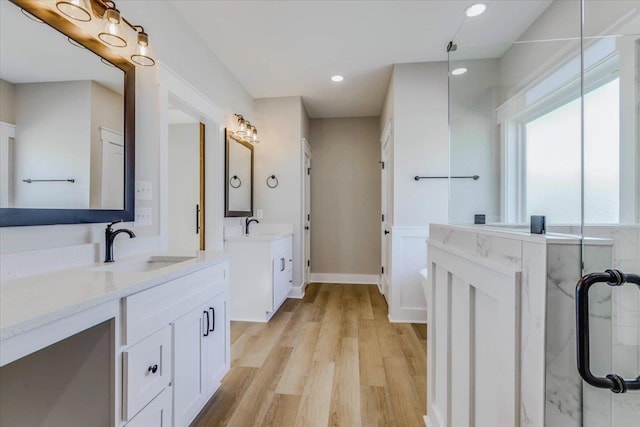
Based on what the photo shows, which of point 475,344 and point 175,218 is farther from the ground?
point 175,218

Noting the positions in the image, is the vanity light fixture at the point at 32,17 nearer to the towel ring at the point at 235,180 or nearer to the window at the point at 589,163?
the towel ring at the point at 235,180

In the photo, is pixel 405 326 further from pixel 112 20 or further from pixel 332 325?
pixel 112 20

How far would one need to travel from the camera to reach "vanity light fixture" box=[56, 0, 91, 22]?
48.5 inches

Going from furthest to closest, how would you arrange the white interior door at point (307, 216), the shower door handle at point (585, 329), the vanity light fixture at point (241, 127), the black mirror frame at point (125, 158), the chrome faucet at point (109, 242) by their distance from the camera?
the white interior door at point (307, 216) → the vanity light fixture at point (241, 127) → the chrome faucet at point (109, 242) → the black mirror frame at point (125, 158) → the shower door handle at point (585, 329)

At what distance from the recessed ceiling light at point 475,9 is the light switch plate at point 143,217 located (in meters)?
2.69

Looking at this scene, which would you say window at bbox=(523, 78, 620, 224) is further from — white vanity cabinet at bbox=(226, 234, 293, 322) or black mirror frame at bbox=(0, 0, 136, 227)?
white vanity cabinet at bbox=(226, 234, 293, 322)

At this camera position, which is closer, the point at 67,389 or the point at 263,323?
the point at 67,389

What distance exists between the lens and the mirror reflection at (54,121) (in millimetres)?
1080

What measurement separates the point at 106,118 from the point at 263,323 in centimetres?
220

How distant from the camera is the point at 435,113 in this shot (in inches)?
116

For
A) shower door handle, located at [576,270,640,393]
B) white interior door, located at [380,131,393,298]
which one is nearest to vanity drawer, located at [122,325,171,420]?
shower door handle, located at [576,270,640,393]

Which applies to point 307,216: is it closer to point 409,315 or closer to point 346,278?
point 346,278

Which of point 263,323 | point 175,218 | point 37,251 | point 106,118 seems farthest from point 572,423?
point 175,218

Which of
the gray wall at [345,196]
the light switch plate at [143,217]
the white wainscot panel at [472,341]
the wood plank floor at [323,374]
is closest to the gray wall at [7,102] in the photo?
the light switch plate at [143,217]
